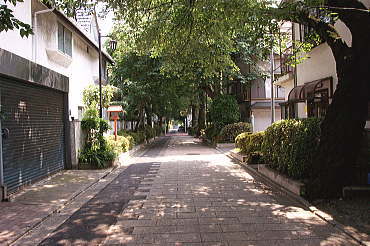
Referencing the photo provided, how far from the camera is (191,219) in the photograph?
6.27 meters

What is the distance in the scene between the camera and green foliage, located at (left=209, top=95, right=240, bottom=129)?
26875 mm

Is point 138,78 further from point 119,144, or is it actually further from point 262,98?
point 262,98

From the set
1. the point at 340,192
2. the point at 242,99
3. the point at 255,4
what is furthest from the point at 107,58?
the point at 340,192

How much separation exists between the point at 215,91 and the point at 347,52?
21.5 metres

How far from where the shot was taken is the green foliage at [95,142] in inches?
546

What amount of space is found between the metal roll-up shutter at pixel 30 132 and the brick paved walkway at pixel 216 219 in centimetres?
342

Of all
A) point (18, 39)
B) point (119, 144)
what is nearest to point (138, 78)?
point (119, 144)

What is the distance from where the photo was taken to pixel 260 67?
98.7ft

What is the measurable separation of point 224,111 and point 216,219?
21.0m

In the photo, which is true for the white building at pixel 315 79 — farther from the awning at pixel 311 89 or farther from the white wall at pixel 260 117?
the white wall at pixel 260 117

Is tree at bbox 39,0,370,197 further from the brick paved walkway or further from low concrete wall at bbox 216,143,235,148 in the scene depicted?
low concrete wall at bbox 216,143,235,148

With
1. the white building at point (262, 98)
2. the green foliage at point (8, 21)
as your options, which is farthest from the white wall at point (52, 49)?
the white building at point (262, 98)

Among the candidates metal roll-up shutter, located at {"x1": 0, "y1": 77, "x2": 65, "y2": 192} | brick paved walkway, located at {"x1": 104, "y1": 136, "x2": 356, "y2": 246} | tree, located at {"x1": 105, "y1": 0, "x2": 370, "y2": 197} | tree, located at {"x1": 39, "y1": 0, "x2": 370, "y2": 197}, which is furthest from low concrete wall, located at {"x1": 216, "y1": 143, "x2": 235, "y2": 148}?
tree, located at {"x1": 105, "y1": 0, "x2": 370, "y2": 197}

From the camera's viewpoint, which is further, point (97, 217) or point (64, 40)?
point (64, 40)
